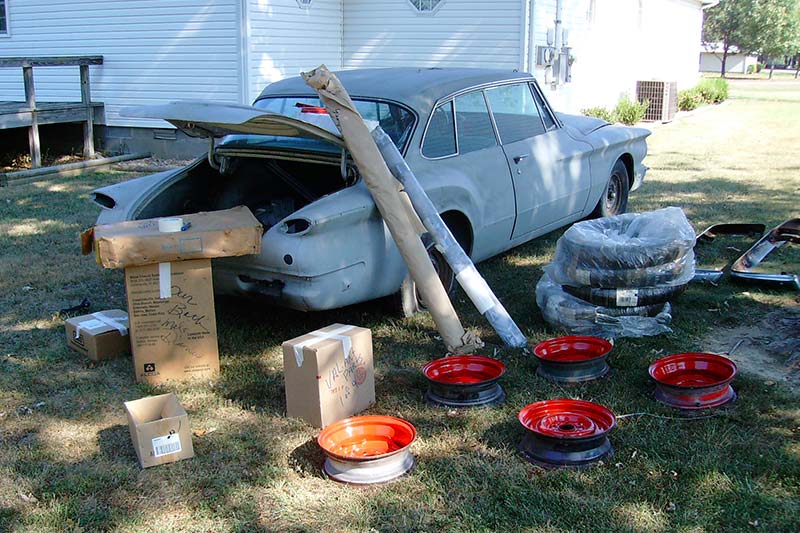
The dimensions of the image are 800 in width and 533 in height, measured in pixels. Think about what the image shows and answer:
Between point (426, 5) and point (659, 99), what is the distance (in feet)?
26.6

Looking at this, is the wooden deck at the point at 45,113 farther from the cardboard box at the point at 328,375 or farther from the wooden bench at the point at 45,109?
the cardboard box at the point at 328,375

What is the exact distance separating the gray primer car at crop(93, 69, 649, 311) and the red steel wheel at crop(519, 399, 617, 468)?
150 centimetres

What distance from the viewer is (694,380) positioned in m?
4.49

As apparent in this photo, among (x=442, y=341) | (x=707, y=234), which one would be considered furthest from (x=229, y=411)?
(x=707, y=234)

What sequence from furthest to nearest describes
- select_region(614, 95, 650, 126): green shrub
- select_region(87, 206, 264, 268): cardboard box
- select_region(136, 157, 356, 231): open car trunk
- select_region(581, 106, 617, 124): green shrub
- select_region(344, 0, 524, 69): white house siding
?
select_region(614, 95, 650, 126): green shrub < select_region(581, 106, 617, 124): green shrub < select_region(344, 0, 524, 69): white house siding < select_region(136, 157, 356, 231): open car trunk < select_region(87, 206, 264, 268): cardboard box

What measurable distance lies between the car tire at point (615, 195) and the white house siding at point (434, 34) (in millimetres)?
6479

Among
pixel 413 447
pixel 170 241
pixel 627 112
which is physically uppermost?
pixel 627 112

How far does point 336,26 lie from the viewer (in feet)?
49.3

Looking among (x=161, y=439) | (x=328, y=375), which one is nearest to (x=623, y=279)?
(x=328, y=375)

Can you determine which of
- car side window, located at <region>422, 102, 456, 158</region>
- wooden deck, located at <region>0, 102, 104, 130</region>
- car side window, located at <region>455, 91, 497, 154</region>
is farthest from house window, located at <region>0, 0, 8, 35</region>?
car side window, located at <region>422, 102, 456, 158</region>

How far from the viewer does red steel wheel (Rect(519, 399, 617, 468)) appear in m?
3.68

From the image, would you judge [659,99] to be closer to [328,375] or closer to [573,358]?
[573,358]

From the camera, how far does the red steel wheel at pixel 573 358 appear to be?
457 cm

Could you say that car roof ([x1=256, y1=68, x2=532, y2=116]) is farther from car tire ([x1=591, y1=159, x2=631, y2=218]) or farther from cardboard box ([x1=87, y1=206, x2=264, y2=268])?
car tire ([x1=591, y1=159, x2=631, y2=218])
